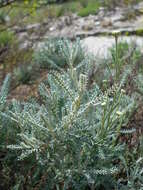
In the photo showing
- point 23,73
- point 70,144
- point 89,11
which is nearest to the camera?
point 70,144

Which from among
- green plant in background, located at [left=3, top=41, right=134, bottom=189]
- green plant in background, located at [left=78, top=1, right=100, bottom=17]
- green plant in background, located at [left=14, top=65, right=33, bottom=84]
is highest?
green plant in background, located at [left=3, top=41, right=134, bottom=189]

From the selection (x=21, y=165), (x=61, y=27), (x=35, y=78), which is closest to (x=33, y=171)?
(x=21, y=165)

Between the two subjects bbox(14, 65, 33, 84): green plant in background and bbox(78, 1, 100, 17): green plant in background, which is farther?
bbox(78, 1, 100, 17): green plant in background

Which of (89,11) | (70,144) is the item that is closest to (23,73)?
(70,144)

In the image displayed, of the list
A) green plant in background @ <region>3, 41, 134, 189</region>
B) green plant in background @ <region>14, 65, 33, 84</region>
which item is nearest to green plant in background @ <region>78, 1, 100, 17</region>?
green plant in background @ <region>14, 65, 33, 84</region>

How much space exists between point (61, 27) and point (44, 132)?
6434mm

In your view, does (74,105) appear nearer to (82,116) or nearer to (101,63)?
(82,116)

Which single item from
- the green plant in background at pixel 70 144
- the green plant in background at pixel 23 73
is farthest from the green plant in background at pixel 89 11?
the green plant in background at pixel 70 144

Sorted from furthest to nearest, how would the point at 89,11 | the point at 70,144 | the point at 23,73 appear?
the point at 89,11
the point at 23,73
the point at 70,144

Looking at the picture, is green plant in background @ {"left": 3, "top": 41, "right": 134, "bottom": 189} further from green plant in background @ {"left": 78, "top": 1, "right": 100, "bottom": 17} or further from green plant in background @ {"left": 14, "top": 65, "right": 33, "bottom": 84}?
green plant in background @ {"left": 78, "top": 1, "right": 100, "bottom": 17}

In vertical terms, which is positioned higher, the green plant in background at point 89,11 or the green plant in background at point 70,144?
the green plant in background at point 70,144

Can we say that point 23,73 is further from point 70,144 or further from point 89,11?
point 89,11

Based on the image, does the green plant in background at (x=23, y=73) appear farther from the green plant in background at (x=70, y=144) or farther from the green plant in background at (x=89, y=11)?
the green plant in background at (x=89, y=11)

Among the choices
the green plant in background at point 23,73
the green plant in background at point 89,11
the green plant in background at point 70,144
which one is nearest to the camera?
the green plant in background at point 70,144
